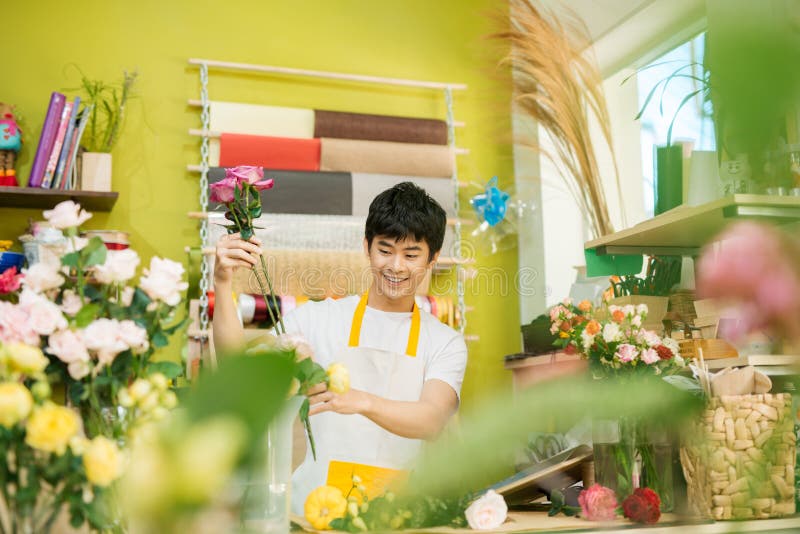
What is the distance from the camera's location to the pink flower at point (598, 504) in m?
1.10

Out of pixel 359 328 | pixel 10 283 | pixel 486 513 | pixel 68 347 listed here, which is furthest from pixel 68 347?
pixel 359 328

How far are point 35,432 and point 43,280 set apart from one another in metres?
0.22

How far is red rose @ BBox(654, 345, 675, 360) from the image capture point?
128cm

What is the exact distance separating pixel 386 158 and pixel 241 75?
58cm

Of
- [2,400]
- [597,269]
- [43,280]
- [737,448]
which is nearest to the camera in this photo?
[2,400]

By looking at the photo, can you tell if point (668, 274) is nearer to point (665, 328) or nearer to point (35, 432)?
point (665, 328)

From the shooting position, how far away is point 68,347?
Result: 0.65m

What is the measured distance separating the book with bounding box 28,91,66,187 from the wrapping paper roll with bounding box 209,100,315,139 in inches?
19.6

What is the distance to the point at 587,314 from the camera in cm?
160

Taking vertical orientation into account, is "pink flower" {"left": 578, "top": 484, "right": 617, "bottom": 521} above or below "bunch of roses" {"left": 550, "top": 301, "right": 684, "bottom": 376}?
below

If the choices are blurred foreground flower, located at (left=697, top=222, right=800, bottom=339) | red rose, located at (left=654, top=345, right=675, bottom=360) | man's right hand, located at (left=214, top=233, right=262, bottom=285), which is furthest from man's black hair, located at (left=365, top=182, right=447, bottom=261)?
blurred foreground flower, located at (left=697, top=222, right=800, bottom=339)

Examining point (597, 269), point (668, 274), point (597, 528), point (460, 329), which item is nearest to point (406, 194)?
point (597, 269)

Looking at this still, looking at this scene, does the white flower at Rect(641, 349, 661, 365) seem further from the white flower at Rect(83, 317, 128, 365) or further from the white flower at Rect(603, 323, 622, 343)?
the white flower at Rect(83, 317, 128, 365)

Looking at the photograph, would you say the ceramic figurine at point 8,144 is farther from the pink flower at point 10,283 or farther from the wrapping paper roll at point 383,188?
the wrapping paper roll at point 383,188
